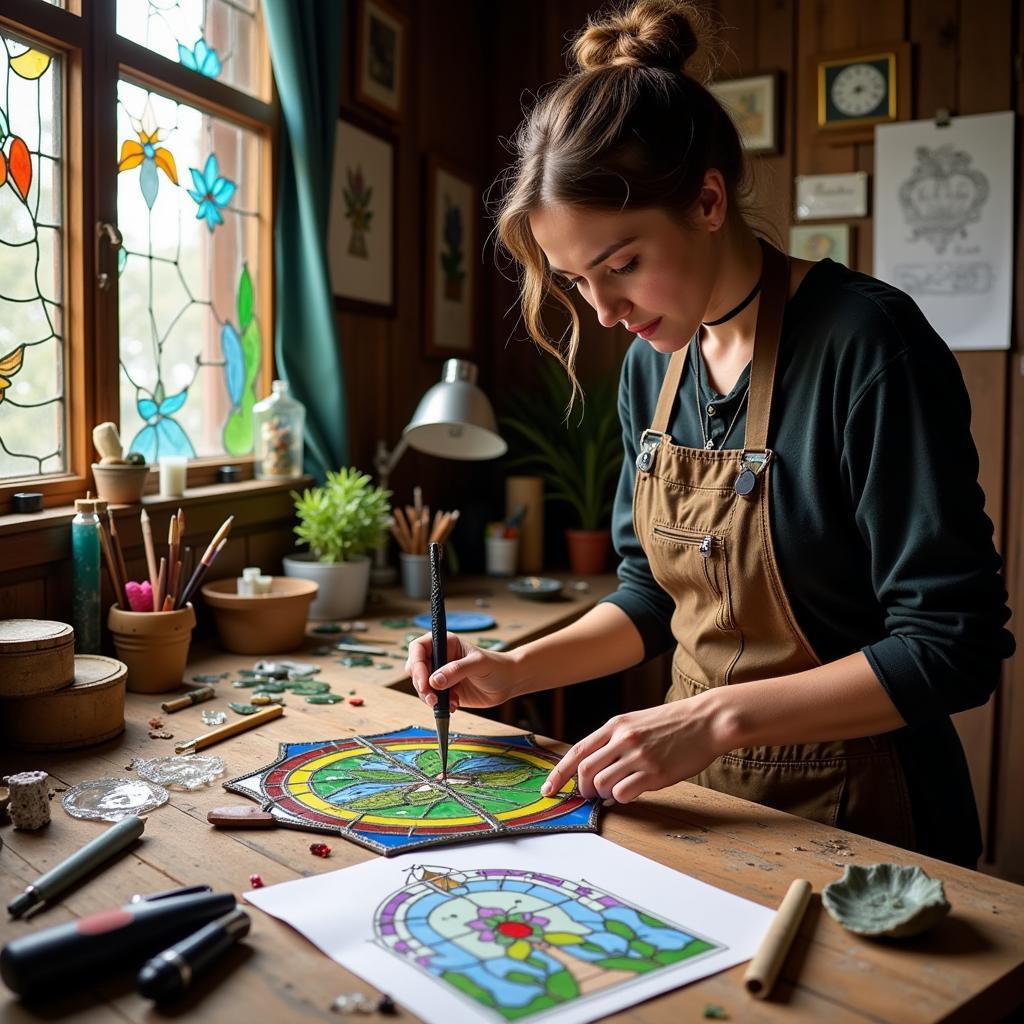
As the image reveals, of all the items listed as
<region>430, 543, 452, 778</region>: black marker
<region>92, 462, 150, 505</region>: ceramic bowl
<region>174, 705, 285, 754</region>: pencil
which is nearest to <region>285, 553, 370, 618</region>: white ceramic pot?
<region>92, 462, 150, 505</region>: ceramic bowl

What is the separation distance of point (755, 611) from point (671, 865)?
430 millimetres

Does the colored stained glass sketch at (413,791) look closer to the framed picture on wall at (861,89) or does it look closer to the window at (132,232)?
the window at (132,232)

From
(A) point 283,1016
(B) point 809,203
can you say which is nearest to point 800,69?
(B) point 809,203

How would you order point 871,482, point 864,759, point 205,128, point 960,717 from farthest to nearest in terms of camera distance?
point 960,717, point 205,128, point 864,759, point 871,482

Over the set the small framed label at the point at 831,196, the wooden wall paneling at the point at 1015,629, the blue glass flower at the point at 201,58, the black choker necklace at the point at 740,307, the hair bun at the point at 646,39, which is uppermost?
the blue glass flower at the point at 201,58

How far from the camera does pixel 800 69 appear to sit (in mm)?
3105

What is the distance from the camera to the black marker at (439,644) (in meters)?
1.30

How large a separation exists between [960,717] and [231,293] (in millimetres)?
2359

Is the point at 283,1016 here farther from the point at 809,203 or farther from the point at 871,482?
the point at 809,203

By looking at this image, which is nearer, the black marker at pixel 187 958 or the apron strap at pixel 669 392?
the black marker at pixel 187 958

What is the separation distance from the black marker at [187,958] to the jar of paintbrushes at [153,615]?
874 mm

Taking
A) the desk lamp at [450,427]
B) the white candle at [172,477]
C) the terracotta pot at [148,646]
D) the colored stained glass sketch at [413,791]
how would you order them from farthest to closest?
the desk lamp at [450,427] → the white candle at [172,477] → the terracotta pot at [148,646] → the colored stained glass sketch at [413,791]

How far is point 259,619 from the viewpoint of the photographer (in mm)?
1965

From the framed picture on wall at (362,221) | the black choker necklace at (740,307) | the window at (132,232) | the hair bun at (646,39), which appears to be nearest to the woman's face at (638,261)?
the black choker necklace at (740,307)
